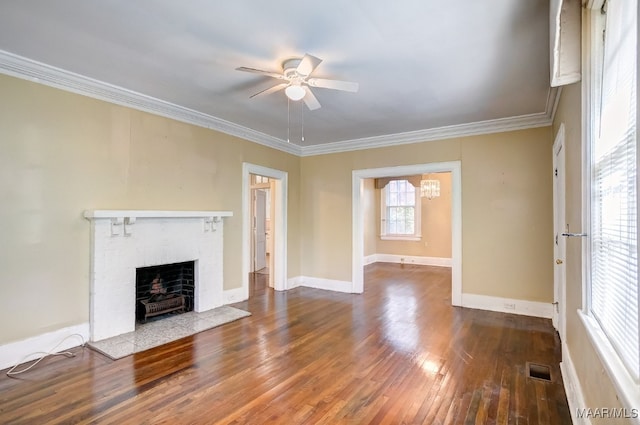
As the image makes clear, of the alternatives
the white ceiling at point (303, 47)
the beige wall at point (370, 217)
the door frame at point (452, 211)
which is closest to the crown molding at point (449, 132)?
the white ceiling at point (303, 47)

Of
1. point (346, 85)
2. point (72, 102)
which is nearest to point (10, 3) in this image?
point (72, 102)

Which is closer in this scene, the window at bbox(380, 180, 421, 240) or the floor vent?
the floor vent

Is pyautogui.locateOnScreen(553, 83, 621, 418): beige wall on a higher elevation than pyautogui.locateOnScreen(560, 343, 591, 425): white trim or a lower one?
higher

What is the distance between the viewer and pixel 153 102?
A: 12.1 ft

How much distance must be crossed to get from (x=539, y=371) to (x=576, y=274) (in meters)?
0.97

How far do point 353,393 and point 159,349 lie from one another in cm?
194

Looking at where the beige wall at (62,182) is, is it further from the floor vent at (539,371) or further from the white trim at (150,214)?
the floor vent at (539,371)

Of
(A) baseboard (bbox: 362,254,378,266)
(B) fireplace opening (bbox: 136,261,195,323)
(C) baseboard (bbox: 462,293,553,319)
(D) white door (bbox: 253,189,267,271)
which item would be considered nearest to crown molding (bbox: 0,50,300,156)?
(B) fireplace opening (bbox: 136,261,195,323)

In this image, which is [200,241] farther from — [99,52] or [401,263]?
[401,263]

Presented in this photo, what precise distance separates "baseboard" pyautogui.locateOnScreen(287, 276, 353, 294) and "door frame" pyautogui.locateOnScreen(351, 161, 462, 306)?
151mm

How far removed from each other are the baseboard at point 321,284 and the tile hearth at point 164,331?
169cm

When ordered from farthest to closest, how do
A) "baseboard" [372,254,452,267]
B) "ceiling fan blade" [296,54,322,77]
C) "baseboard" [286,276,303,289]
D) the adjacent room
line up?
"baseboard" [372,254,452,267] → "baseboard" [286,276,303,289] → "ceiling fan blade" [296,54,322,77] → the adjacent room

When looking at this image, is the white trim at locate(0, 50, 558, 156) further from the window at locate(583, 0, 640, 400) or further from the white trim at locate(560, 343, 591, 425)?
the white trim at locate(560, 343, 591, 425)

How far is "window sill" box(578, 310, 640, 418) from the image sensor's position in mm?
1020
